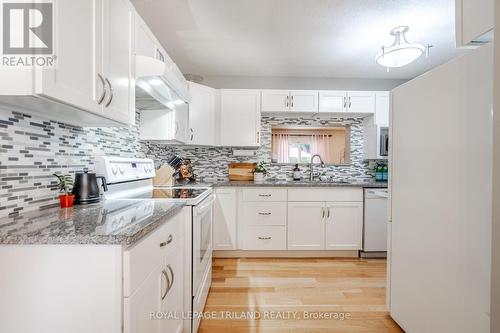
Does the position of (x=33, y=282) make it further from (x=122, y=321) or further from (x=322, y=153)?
(x=322, y=153)

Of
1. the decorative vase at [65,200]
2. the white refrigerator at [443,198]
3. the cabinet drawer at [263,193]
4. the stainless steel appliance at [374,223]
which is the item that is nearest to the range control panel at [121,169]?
the decorative vase at [65,200]

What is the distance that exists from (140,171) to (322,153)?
2384 millimetres

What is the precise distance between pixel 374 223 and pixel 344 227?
0.35 metres

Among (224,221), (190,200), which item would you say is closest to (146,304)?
(190,200)

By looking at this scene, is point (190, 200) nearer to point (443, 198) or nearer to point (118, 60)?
point (118, 60)

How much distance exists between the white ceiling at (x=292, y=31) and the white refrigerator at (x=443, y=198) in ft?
2.69

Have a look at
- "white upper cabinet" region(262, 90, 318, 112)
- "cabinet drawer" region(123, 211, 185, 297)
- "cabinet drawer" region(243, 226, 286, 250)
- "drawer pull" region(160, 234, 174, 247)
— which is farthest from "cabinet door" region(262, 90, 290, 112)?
"drawer pull" region(160, 234, 174, 247)

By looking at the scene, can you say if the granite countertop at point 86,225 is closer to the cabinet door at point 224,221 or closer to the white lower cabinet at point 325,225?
the cabinet door at point 224,221

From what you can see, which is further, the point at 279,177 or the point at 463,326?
the point at 279,177

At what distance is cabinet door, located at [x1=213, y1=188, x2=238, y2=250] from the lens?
2805mm

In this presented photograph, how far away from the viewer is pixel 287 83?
335cm

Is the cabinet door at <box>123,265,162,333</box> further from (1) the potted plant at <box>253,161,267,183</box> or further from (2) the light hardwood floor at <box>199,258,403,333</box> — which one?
(1) the potted plant at <box>253,161,267,183</box>

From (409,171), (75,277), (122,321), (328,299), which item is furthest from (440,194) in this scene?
(75,277)

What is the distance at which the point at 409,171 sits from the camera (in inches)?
59.0
